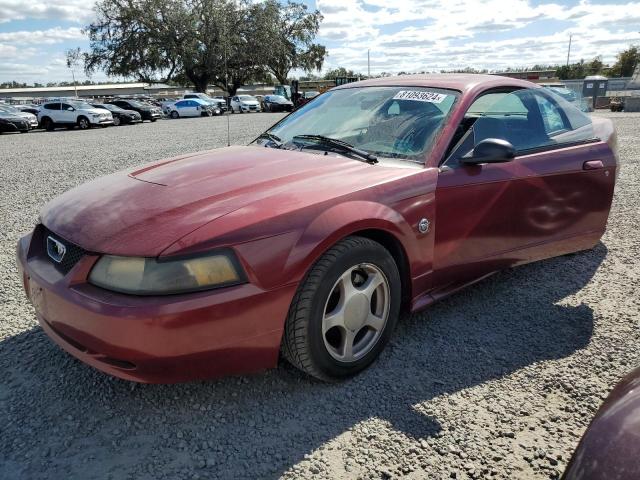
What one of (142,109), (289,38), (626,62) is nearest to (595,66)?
(626,62)

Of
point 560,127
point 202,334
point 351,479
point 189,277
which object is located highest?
point 560,127

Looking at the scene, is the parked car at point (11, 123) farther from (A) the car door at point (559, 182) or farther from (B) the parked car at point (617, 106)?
(B) the parked car at point (617, 106)

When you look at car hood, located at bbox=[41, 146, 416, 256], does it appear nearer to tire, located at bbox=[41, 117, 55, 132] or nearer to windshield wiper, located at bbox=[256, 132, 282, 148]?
windshield wiper, located at bbox=[256, 132, 282, 148]

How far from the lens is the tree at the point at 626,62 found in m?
60.1

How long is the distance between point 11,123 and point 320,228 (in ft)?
76.6

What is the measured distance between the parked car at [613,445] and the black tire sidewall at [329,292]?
1.20 metres

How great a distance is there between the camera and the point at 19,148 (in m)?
14.6

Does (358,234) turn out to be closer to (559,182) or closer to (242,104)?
(559,182)

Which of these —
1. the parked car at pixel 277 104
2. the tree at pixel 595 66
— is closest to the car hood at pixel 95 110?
the parked car at pixel 277 104

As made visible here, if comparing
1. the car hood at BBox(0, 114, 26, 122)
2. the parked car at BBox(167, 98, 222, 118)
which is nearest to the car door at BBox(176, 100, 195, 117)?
the parked car at BBox(167, 98, 222, 118)

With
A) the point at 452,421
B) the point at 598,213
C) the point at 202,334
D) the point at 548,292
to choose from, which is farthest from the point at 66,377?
the point at 598,213

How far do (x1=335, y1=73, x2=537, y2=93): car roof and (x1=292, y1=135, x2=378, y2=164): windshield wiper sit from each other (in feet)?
2.26

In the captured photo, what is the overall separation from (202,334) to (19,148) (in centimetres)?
1540

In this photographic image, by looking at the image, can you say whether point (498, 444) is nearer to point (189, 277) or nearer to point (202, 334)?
point (202, 334)
